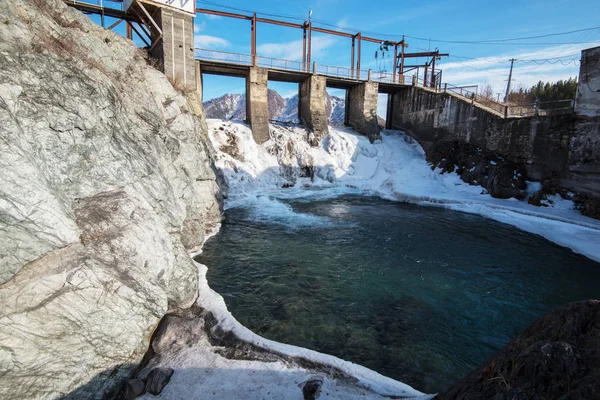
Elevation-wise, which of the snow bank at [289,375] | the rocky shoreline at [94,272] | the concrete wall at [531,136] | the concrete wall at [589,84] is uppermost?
the concrete wall at [589,84]

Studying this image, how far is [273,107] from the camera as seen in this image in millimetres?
125688

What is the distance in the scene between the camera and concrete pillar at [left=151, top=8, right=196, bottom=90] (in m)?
17.6

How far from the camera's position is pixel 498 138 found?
1939 cm

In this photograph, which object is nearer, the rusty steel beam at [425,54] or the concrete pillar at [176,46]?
the concrete pillar at [176,46]

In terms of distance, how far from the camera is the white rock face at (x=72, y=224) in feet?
13.7

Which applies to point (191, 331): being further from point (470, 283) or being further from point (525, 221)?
point (525, 221)

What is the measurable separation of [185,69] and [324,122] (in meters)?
11.8

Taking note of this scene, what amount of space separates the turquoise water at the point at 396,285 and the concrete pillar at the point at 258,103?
1105cm

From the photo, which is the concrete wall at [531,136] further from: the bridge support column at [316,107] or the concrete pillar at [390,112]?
the bridge support column at [316,107]

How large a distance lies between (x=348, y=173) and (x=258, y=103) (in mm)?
8758

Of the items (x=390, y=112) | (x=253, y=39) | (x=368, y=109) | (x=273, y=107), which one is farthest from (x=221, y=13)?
(x=273, y=107)

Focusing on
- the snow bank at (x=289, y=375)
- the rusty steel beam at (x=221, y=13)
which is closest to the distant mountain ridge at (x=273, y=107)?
the rusty steel beam at (x=221, y=13)

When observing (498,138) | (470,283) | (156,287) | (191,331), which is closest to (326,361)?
(191,331)

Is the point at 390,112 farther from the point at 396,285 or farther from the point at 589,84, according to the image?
the point at 396,285
